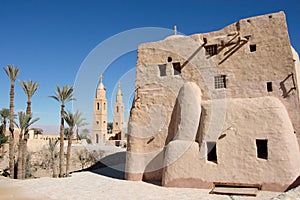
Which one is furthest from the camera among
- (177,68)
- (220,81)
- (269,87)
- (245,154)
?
(177,68)

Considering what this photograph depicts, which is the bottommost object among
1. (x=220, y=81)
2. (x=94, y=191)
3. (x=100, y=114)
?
(x=94, y=191)

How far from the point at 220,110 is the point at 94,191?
24.4 feet

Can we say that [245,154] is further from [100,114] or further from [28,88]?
[100,114]

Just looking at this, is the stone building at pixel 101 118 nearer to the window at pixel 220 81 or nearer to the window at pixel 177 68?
the window at pixel 177 68

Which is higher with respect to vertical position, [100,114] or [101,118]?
[100,114]

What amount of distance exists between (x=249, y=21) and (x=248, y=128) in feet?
20.1

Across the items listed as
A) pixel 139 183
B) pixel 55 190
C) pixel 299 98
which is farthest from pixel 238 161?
pixel 55 190

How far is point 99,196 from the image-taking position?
1080 cm

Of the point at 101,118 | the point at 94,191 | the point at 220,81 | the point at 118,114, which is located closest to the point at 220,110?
the point at 220,81

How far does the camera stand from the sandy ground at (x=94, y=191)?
10586 mm

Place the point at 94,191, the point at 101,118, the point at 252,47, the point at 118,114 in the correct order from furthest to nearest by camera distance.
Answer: the point at 118,114
the point at 101,118
the point at 252,47
the point at 94,191

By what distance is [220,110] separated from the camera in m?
12.9

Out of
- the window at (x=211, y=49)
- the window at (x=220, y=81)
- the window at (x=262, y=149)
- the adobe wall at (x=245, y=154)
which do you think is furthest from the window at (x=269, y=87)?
the window at (x=211, y=49)

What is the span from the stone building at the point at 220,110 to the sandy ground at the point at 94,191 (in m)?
0.88
